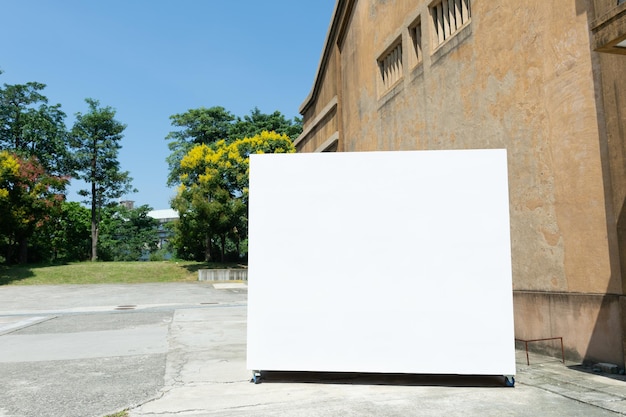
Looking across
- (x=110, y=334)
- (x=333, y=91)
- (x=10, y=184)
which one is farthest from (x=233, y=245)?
(x=110, y=334)

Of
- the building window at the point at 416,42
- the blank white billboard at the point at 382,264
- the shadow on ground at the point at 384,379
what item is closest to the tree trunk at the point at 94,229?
the building window at the point at 416,42

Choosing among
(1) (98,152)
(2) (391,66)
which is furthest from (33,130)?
(2) (391,66)

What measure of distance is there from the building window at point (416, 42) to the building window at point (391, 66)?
70 centimetres

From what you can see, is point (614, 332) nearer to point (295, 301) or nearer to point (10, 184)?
point (295, 301)

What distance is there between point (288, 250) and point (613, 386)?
4.36 meters

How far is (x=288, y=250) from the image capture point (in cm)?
611

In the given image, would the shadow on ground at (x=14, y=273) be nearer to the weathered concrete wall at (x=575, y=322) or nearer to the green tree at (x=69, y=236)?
the green tree at (x=69, y=236)

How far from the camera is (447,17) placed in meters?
10.8

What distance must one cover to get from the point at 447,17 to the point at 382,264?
24.5ft

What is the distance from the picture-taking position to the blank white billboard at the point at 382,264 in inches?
226

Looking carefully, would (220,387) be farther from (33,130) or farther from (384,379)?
(33,130)

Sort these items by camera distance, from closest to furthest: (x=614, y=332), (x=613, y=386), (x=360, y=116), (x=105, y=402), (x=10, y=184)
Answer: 1. (x=105, y=402)
2. (x=613, y=386)
3. (x=614, y=332)
4. (x=360, y=116)
5. (x=10, y=184)

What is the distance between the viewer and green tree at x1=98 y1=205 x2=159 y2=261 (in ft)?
159

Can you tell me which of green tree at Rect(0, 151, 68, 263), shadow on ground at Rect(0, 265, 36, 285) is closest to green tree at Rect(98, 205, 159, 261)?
green tree at Rect(0, 151, 68, 263)
